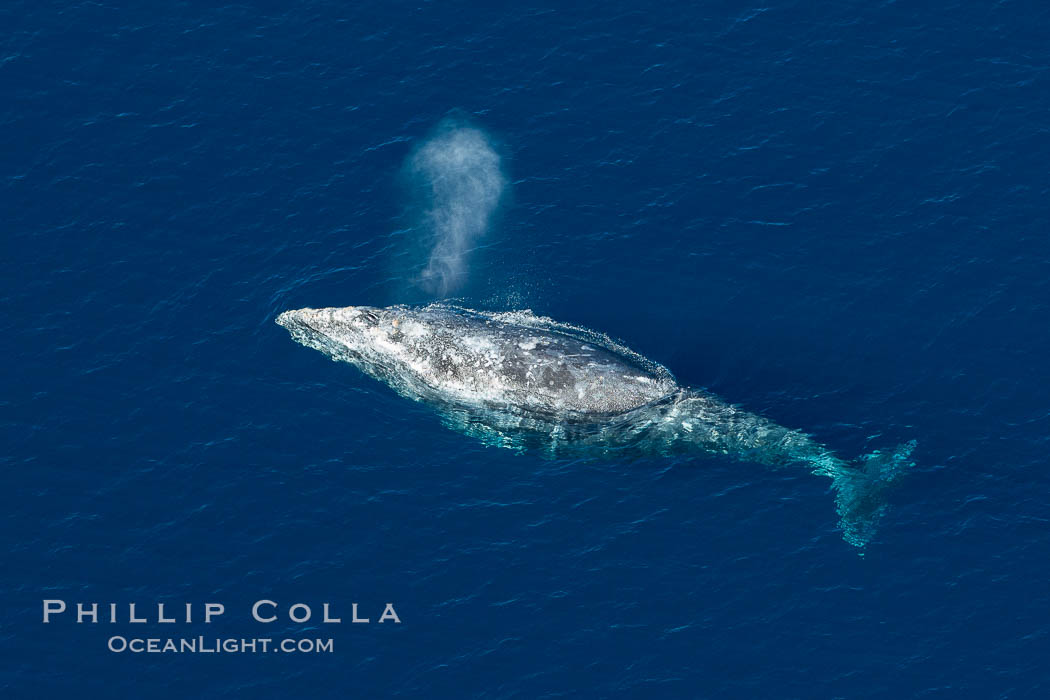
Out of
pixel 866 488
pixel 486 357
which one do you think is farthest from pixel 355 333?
pixel 866 488

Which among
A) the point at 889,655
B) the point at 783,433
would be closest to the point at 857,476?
the point at 783,433

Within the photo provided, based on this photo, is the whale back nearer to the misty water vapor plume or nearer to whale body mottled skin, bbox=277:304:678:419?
whale body mottled skin, bbox=277:304:678:419

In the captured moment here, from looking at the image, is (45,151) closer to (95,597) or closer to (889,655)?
(95,597)

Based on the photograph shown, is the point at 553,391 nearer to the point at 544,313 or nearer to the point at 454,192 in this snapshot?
the point at 544,313

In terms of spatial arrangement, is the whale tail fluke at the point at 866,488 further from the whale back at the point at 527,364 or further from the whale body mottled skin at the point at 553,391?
the whale back at the point at 527,364

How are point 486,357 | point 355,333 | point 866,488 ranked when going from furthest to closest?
point 355,333 < point 486,357 < point 866,488
